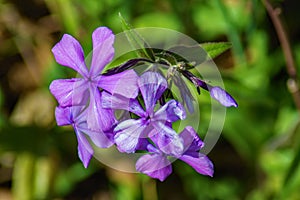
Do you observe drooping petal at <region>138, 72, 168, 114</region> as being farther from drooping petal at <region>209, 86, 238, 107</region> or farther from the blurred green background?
the blurred green background

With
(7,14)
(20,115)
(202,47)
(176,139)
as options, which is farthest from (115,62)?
(7,14)

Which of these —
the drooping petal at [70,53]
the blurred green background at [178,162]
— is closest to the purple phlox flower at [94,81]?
the drooping petal at [70,53]

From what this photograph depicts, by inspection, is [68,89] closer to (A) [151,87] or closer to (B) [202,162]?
(A) [151,87]

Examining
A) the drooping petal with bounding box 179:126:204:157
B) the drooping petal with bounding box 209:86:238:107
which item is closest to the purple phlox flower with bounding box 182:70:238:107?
the drooping petal with bounding box 209:86:238:107

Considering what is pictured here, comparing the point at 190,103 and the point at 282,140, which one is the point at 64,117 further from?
the point at 282,140

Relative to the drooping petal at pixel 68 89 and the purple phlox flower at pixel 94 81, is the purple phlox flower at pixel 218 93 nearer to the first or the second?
the purple phlox flower at pixel 94 81
